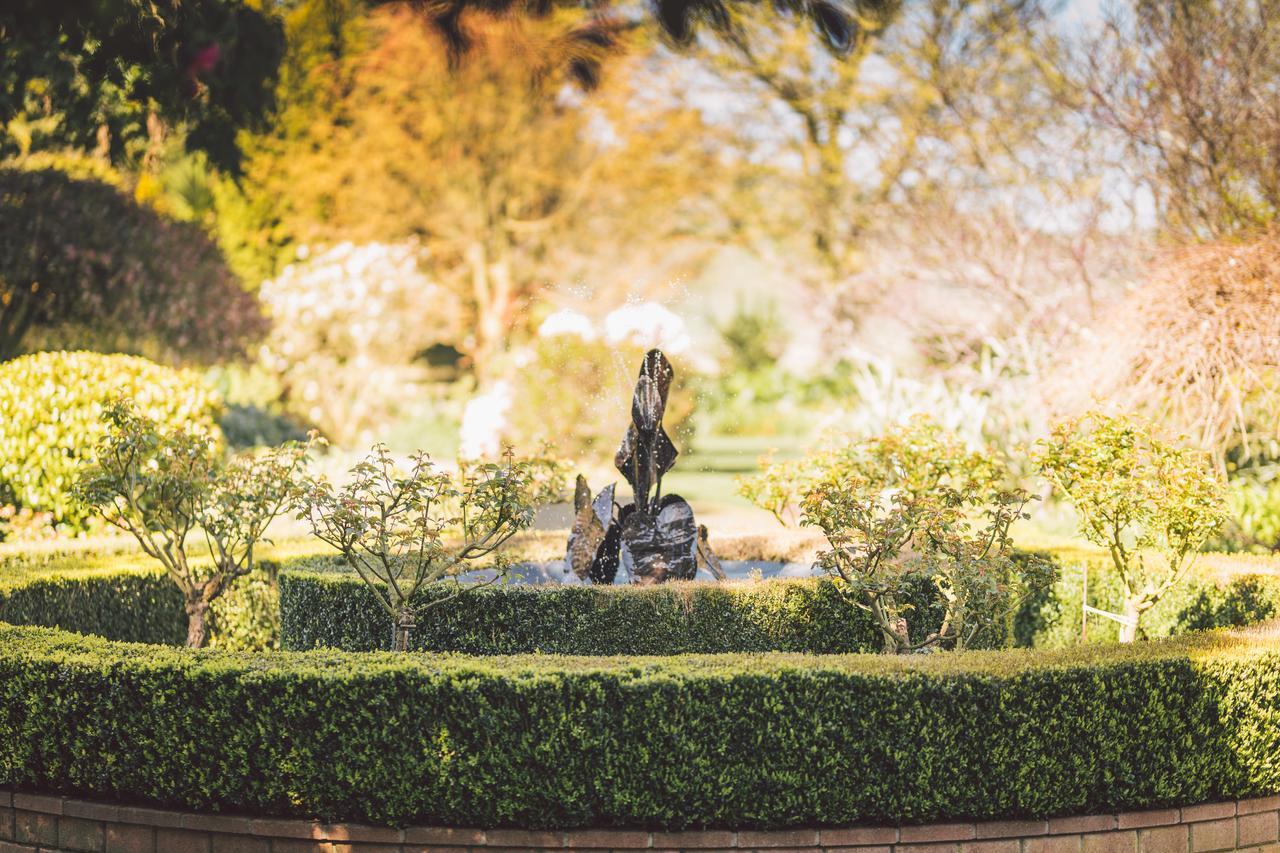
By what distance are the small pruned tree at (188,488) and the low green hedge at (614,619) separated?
0.44 metres

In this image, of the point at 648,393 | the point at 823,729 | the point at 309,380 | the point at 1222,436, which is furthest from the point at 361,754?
the point at 309,380

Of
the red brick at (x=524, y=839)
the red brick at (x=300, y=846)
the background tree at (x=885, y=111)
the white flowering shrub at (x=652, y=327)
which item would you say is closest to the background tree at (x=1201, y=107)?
the background tree at (x=885, y=111)

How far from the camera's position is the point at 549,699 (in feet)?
12.8

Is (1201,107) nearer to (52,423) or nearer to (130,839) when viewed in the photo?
(52,423)

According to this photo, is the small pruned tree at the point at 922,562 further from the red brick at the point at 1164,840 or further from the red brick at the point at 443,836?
the red brick at the point at 443,836

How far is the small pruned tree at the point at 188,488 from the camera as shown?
5578 mm

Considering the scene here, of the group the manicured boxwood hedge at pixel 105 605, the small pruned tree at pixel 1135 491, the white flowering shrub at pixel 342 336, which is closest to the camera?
the small pruned tree at pixel 1135 491

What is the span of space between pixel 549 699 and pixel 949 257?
9639 mm

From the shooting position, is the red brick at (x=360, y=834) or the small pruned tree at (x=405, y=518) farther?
the small pruned tree at (x=405, y=518)

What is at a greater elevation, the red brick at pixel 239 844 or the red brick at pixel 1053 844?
the red brick at pixel 239 844

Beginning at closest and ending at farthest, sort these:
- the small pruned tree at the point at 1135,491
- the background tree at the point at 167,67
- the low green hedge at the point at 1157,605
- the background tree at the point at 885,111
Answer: the background tree at the point at 167,67
the small pruned tree at the point at 1135,491
the low green hedge at the point at 1157,605
the background tree at the point at 885,111

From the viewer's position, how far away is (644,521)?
6410mm

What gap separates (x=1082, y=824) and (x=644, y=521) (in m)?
2.87

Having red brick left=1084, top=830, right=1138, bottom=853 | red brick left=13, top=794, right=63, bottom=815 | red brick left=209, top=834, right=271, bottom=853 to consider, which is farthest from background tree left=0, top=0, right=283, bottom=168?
red brick left=1084, top=830, right=1138, bottom=853
